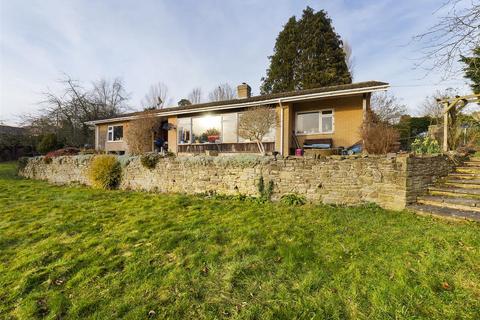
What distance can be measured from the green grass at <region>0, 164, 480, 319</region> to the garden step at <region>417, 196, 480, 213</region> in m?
0.84

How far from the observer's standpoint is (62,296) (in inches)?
111

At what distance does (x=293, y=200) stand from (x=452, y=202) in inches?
144

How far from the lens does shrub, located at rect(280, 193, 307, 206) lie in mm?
6500

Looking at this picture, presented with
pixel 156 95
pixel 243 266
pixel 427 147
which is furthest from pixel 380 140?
pixel 156 95

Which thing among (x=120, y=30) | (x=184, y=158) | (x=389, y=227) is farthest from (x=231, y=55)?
(x=389, y=227)

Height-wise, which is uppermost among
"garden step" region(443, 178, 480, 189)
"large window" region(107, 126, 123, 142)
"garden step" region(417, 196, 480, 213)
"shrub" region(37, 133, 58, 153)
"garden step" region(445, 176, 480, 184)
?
"large window" region(107, 126, 123, 142)

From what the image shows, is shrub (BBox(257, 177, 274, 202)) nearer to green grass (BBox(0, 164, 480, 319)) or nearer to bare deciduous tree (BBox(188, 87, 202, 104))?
green grass (BBox(0, 164, 480, 319))

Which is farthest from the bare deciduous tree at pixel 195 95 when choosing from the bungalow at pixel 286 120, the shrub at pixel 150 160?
the shrub at pixel 150 160

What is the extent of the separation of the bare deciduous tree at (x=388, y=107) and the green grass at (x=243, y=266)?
58.8 feet

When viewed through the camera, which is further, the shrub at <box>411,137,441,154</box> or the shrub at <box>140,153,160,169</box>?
the shrub at <box>140,153,160,169</box>

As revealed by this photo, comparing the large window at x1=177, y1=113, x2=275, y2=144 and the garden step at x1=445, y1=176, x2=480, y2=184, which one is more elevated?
the large window at x1=177, y1=113, x2=275, y2=144

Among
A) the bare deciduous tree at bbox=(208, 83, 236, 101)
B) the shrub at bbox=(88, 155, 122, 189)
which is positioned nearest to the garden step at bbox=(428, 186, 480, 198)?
the shrub at bbox=(88, 155, 122, 189)

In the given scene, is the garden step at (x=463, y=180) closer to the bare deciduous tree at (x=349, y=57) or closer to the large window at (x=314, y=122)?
the large window at (x=314, y=122)

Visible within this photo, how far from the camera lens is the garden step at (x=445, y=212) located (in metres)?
4.58
